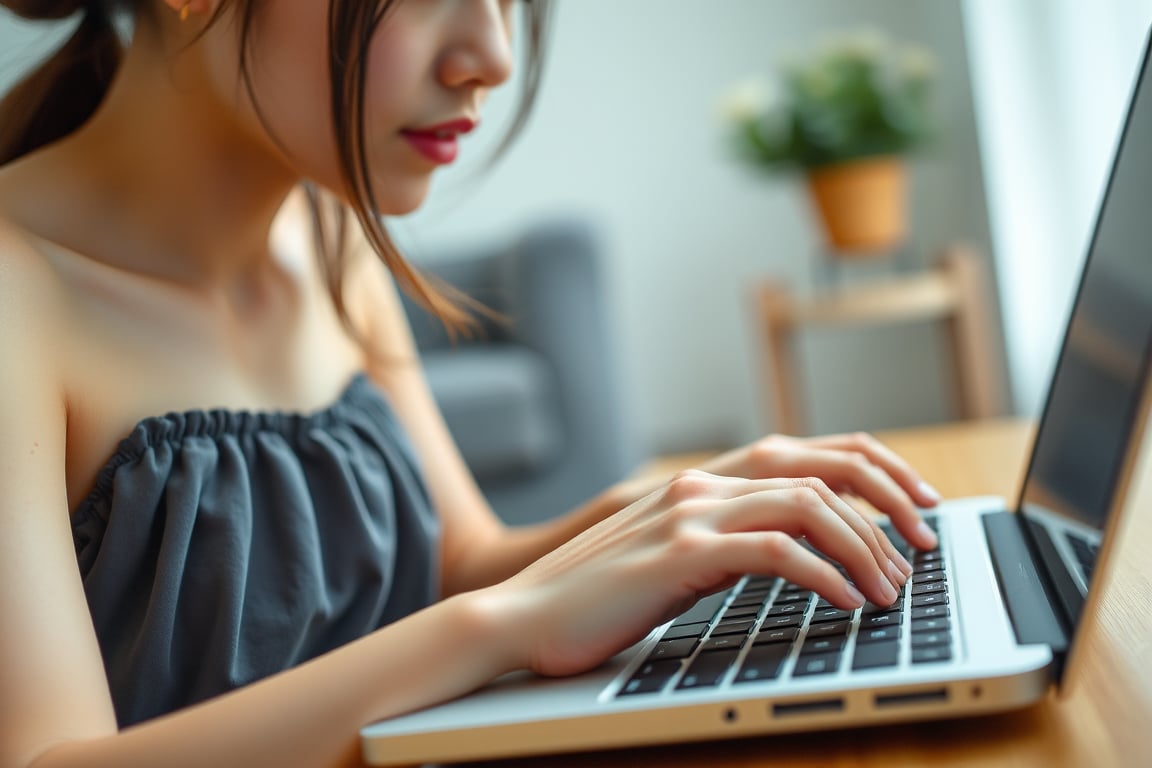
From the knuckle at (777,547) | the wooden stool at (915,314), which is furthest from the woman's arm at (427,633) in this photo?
the wooden stool at (915,314)

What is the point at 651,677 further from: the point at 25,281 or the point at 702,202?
the point at 702,202

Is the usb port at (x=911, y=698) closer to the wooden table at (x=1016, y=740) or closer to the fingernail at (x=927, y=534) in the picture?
the wooden table at (x=1016, y=740)

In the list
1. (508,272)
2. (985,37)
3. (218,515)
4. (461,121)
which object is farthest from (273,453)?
(985,37)

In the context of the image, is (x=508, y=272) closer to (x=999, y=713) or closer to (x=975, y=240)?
(x=975, y=240)

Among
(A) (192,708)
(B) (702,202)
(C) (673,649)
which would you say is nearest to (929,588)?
(C) (673,649)

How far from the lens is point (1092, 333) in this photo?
61cm

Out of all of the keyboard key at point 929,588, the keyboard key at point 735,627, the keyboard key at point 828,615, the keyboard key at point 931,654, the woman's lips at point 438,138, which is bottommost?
the keyboard key at point 929,588

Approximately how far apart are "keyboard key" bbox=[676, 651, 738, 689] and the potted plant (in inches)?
87.3

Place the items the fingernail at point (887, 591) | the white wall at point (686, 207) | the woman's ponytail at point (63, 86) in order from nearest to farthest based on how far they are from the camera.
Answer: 1. the fingernail at point (887, 591)
2. the woman's ponytail at point (63, 86)
3. the white wall at point (686, 207)

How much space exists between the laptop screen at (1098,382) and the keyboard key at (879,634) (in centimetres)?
6

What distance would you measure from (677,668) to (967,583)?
0.52 ft

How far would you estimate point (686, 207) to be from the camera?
3348 mm

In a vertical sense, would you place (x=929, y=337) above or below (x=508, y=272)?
below

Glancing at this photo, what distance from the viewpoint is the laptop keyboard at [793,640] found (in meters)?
0.40
